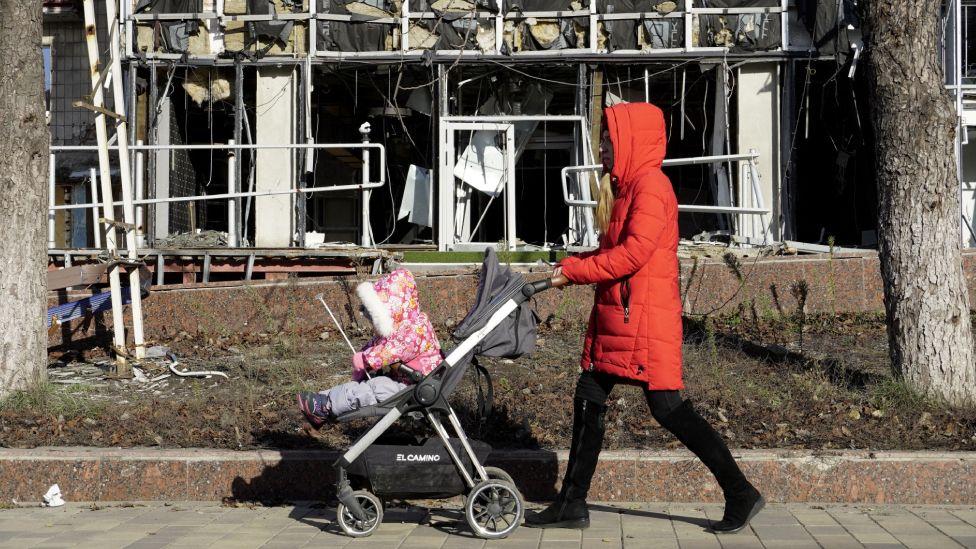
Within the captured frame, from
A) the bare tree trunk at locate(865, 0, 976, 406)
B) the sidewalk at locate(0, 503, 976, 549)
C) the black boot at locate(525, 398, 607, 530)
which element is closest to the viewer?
the sidewalk at locate(0, 503, 976, 549)

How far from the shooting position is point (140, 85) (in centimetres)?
1658

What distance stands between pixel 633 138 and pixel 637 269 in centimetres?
69

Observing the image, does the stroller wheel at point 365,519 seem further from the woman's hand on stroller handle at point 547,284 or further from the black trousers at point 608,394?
the woman's hand on stroller handle at point 547,284

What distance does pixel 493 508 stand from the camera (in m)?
5.41

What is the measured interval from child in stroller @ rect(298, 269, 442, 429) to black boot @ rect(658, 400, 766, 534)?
1.31m

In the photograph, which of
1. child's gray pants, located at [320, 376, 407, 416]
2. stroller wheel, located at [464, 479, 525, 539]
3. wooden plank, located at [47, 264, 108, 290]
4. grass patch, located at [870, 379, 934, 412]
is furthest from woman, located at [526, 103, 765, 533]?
wooden plank, located at [47, 264, 108, 290]

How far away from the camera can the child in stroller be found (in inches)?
220

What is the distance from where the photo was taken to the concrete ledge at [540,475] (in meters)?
6.09

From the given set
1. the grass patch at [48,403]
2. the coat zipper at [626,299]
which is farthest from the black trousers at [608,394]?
the grass patch at [48,403]

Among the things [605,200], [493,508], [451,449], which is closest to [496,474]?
[493,508]

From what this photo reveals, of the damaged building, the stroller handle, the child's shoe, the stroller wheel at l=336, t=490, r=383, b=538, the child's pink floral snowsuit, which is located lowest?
the stroller wheel at l=336, t=490, r=383, b=538

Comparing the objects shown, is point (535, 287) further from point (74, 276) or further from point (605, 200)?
point (74, 276)

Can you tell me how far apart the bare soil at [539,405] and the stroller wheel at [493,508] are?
1140mm

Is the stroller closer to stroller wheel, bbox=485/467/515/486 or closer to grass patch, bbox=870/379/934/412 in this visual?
stroller wheel, bbox=485/467/515/486
